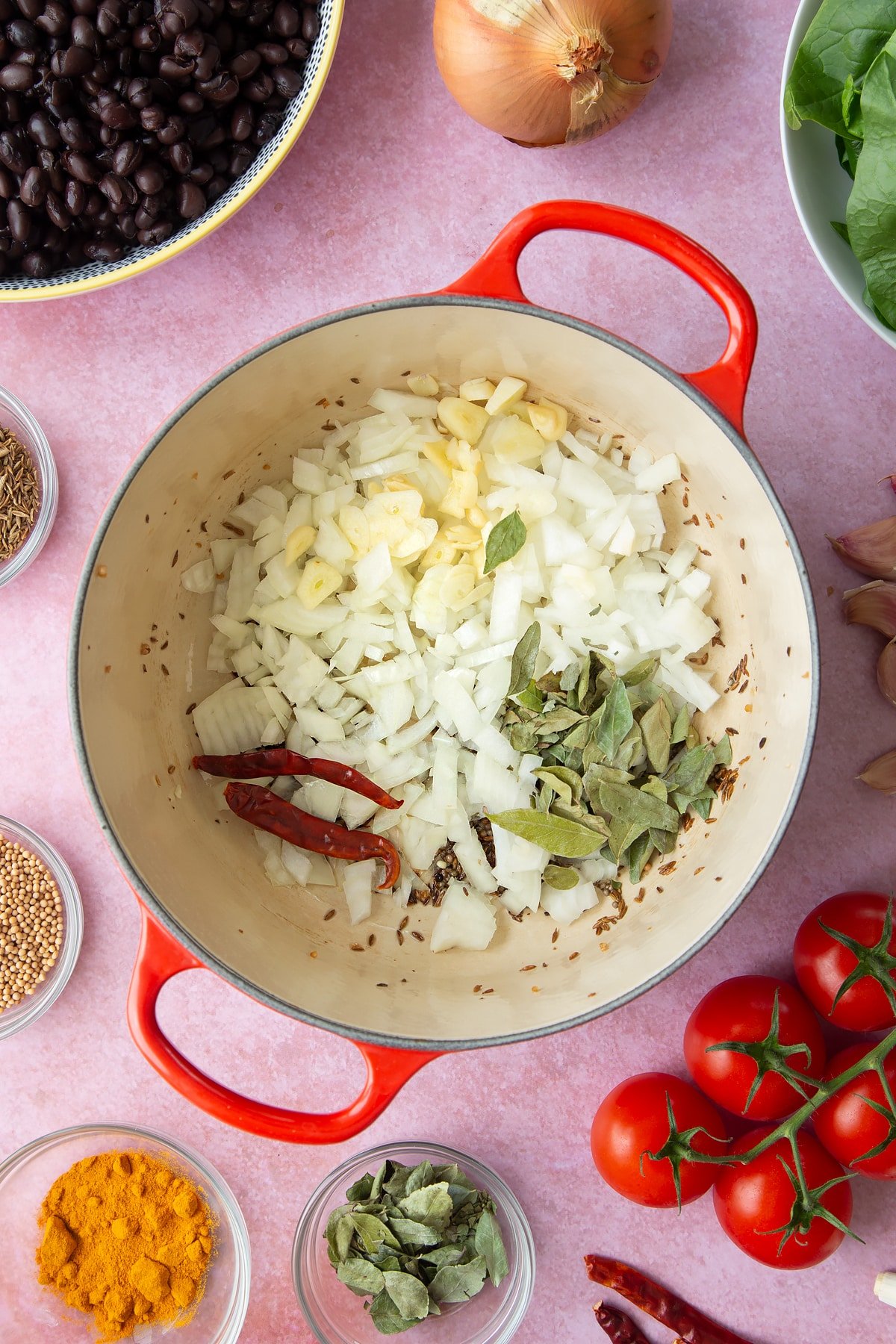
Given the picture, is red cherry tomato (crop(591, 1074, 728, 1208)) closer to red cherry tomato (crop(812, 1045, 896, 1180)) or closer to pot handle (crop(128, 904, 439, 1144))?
red cherry tomato (crop(812, 1045, 896, 1180))

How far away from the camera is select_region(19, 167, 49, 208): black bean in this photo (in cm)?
116

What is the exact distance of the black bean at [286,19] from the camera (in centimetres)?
118

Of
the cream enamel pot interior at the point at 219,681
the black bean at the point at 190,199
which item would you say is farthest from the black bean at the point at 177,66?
the cream enamel pot interior at the point at 219,681

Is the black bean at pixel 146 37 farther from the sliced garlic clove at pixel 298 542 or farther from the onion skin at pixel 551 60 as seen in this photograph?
the sliced garlic clove at pixel 298 542

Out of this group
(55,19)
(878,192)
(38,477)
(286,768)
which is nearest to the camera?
(878,192)

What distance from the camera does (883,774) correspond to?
1253mm

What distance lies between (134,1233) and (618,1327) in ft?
2.14

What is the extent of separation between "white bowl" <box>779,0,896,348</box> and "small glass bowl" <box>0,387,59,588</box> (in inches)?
38.5

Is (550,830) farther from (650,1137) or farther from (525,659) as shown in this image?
(650,1137)

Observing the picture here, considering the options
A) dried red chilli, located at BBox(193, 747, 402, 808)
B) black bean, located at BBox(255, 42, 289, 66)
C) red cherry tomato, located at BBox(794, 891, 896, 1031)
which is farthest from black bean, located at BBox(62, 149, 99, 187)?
red cherry tomato, located at BBox(794, 891, 896, 1031)

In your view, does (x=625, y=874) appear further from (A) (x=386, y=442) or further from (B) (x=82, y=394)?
(B) (x=82, y=394)

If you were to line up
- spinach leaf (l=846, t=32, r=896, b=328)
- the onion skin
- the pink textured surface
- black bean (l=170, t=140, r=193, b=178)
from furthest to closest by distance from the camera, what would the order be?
the pink textured surface
black bean (l=170, t=140, r=193, b=178)
the onion skin
spinach leaf (l=846, t=32, r=896, b=328)

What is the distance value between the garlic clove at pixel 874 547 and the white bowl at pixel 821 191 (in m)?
0.21

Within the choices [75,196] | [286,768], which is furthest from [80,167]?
[286,768]
